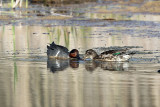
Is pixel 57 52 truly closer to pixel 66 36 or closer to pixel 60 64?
pixel 60 64

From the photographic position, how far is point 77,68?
13617 millimetres

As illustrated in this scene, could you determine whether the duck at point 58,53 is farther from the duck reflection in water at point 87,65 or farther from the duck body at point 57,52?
the duck reflection in water at point 87,65

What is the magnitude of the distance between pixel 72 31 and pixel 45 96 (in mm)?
13539

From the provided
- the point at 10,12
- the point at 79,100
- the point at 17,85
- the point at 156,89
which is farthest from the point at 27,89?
the point at 10,12

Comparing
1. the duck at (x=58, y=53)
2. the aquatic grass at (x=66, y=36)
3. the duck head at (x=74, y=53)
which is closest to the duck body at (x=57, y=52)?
the duck at (x=58, y=53)

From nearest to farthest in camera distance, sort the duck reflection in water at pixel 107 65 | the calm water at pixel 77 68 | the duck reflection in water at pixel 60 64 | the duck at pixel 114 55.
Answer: the calm water at pixel 77 68
the duck reflection in water at pixel 107 65
the duck reflection in water at pixel 60 64
the duck at pixel 114 55

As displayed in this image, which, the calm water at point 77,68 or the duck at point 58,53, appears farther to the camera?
the duck at point 58,53

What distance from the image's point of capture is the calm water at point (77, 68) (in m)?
9.63

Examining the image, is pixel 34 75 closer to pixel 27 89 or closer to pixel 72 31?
pixel 27 89

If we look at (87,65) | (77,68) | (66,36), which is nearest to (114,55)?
(87,65)

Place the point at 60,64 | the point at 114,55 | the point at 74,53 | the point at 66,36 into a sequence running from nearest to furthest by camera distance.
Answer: the point at 60,64 → the point at 114,55 → the point at 74,53 → the point at 66,36

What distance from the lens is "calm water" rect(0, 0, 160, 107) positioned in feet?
31.6

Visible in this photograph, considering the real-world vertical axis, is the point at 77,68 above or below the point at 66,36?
below

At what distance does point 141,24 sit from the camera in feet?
86.0
